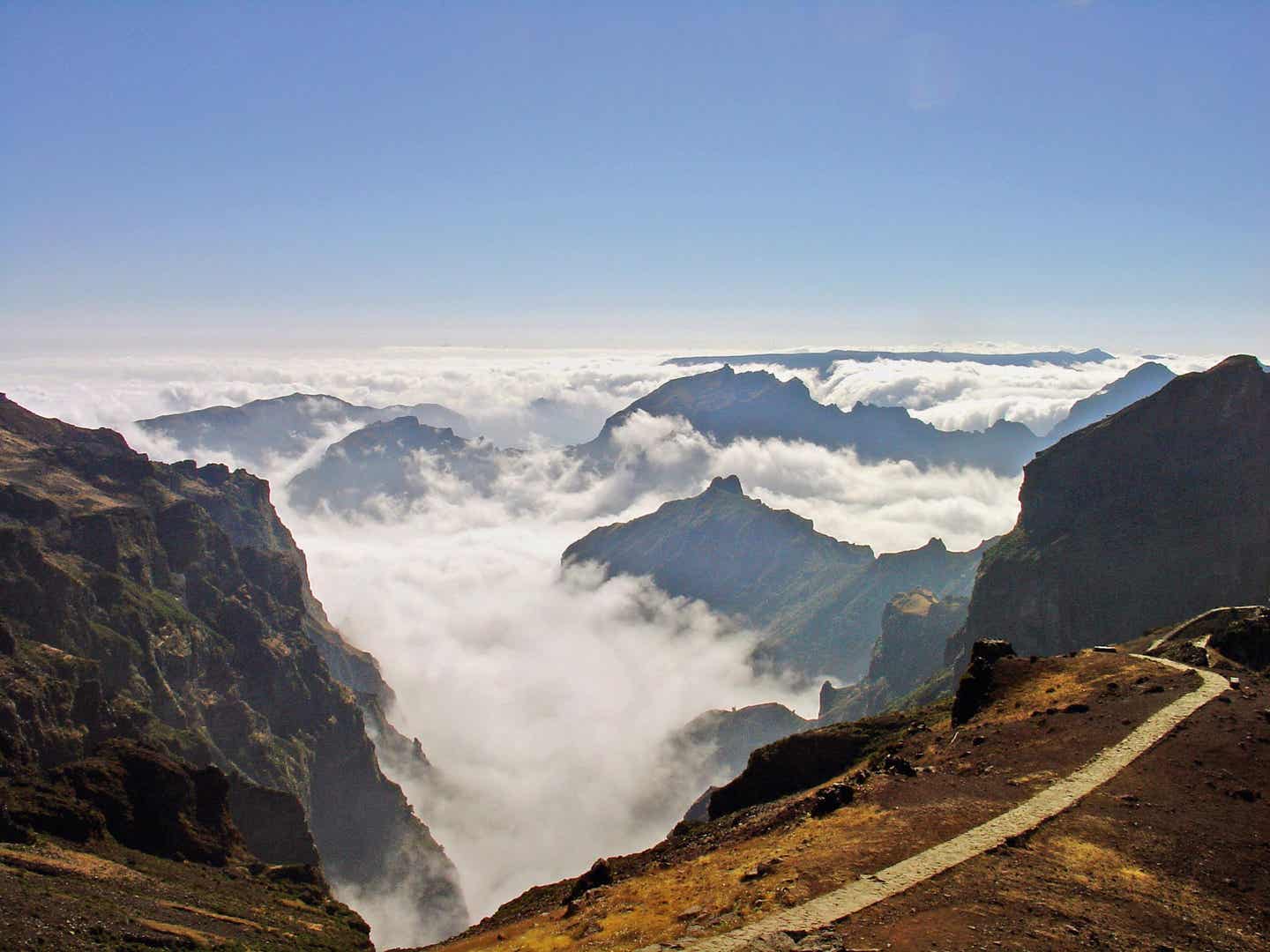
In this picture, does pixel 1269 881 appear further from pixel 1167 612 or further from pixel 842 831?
pixel 1167 612

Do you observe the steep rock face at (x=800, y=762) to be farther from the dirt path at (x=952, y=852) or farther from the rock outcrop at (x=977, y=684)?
the dirt path at (x=952, y=852)

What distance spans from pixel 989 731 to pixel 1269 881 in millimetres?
20685

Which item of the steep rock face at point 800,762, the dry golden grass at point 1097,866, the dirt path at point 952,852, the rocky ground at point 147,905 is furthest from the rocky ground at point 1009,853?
the rocky ground at point 147,905

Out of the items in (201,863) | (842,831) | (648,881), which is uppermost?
(842,831)

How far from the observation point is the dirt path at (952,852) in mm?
30830

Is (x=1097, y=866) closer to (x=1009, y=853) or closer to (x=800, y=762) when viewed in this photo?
(x=1009, y=853)

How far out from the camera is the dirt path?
101ft

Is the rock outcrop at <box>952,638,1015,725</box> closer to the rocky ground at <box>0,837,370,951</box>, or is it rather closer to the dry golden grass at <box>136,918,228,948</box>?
the rocky ground at <box>0,837,370,951</box>

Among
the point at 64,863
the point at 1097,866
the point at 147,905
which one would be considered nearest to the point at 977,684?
the point at 1097,866

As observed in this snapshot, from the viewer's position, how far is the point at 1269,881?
3269 cm

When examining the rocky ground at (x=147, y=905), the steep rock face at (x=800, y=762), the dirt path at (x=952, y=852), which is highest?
the dirt path at (x=952, y=852)

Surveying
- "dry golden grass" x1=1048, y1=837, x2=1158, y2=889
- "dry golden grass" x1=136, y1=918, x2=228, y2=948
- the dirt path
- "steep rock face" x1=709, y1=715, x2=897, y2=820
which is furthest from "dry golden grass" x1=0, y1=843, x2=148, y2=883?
"dry golden grass" x1=1048, y1=837, x2=1158, y2=889

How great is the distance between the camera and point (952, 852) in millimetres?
35312

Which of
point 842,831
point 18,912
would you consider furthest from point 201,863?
point 842,831
